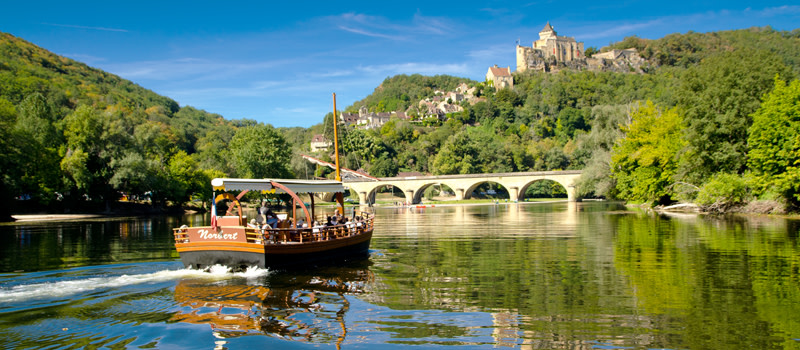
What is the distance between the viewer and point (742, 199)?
3512cm

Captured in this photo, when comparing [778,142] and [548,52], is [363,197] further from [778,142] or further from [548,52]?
[548,52]

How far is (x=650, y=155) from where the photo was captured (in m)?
41.6

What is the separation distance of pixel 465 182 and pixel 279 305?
75021mm

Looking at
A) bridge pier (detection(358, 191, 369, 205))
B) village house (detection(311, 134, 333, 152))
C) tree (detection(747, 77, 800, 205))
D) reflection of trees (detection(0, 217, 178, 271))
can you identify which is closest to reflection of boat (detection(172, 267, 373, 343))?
reflection of trees (detection(0, 217, 178, 271))

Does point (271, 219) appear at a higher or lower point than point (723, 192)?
lower

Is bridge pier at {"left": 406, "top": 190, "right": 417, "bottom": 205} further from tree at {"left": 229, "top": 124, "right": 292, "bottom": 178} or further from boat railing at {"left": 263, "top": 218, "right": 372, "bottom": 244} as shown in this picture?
boat railing at {"left": 263, "top": 218, "right": 372, "bottom": 244}

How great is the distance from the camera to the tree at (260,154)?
69438mm

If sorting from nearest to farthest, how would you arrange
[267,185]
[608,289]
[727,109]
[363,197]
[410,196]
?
[608,289], [267,185], [727,109], [410,196], [363,197]

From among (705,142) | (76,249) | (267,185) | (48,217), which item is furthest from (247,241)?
(48,217)

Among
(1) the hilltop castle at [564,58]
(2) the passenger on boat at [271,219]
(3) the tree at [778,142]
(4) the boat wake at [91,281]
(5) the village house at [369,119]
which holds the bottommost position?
(4) the boat wake at [91,281]

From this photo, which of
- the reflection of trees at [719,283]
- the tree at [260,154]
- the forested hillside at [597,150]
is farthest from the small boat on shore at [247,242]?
the tree at [260,154]

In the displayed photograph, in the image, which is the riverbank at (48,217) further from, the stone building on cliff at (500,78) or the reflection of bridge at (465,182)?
the stone building on cliff at (500,78)

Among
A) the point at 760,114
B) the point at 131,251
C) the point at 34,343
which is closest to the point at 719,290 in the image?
the point at 34,343

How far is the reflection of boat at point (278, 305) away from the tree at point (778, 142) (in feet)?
84.0
